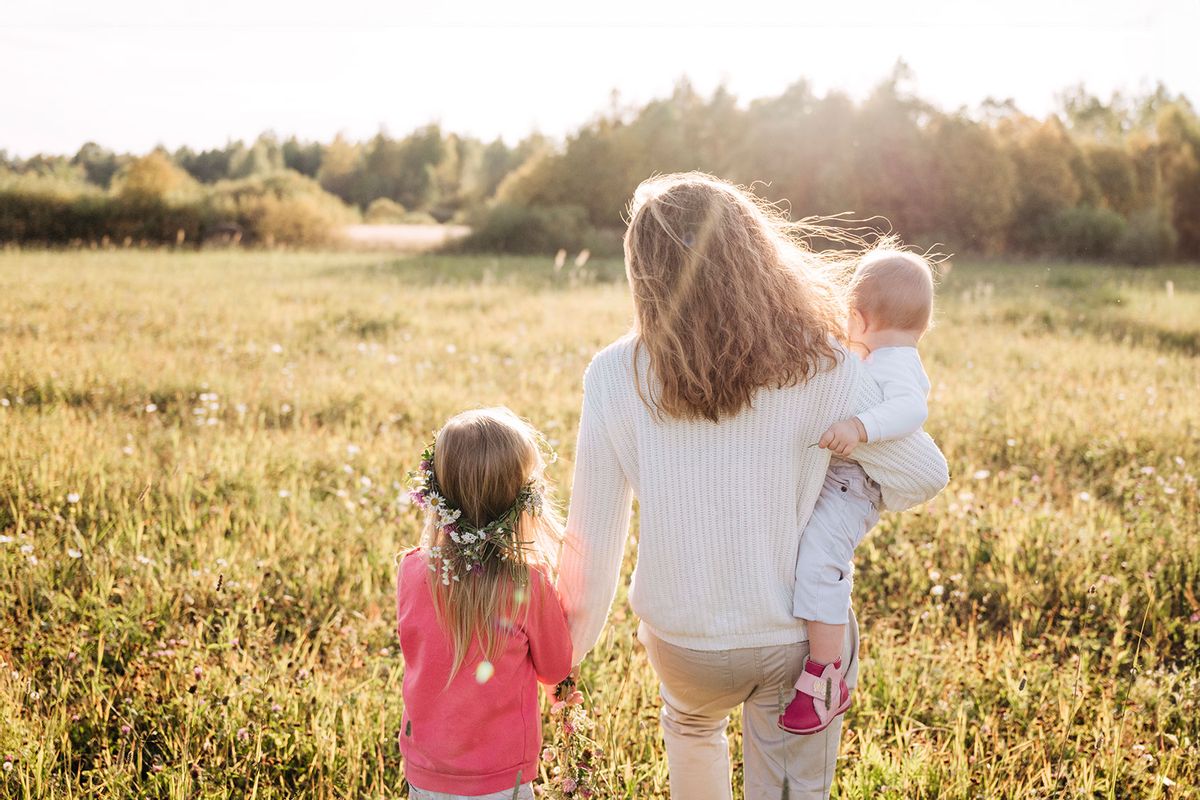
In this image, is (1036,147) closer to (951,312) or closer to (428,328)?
(951,312)

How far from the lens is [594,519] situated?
79.7 inches

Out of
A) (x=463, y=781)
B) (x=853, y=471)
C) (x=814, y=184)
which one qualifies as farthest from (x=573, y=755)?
(x=814, y=184)

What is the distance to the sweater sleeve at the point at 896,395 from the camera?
1.92 meters

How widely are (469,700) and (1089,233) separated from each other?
26.2 metres

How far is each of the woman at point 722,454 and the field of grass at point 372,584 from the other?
26.0 inches

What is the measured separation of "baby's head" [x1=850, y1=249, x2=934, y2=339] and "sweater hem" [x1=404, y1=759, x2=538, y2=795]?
1.42 m

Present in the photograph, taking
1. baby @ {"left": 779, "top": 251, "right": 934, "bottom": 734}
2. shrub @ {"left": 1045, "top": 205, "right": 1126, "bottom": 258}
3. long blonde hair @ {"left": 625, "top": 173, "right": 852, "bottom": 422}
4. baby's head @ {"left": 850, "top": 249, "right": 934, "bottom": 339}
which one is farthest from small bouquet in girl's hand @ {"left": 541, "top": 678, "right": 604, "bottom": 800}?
shrub @ {"left": 1045, "top": 205, "right": 1126, "bottom": 258}

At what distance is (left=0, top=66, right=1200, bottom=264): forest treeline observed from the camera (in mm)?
24094

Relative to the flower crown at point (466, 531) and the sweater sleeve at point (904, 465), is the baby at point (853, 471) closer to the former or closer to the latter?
the sweater sleeve at point (904, 465)

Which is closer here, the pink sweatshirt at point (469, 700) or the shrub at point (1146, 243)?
the pink sweatshirt at point (469, 700)

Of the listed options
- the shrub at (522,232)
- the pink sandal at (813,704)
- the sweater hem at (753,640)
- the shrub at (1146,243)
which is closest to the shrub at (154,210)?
the shrub at (522,232)

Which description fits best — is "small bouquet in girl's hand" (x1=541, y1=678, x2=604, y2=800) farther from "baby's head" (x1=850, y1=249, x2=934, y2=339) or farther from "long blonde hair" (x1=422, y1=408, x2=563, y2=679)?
"baby's head" (x1=850, y1=249, x2=934, y2=339)

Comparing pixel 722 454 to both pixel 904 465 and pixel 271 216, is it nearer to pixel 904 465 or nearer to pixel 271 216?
pixel 904 465

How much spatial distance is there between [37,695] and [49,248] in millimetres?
20690
